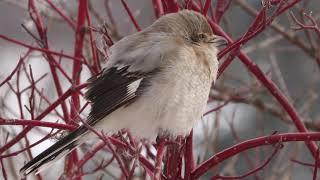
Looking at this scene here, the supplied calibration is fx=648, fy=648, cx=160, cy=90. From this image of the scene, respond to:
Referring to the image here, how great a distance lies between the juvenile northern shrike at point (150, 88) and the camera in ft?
9.90

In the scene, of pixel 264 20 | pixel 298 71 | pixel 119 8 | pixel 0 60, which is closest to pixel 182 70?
pixel 264 20

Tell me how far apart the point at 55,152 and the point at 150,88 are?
0.54m

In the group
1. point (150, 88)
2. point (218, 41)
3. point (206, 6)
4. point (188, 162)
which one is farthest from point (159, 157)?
point (218, 41)

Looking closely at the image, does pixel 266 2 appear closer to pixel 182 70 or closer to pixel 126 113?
pixel 182 70

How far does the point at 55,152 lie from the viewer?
9.20 feet

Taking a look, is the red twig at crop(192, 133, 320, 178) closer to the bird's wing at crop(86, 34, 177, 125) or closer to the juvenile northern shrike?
the juvenile northern shrike

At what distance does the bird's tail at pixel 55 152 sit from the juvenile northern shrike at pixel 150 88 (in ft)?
0.33

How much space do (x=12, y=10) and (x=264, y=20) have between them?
1155 cm

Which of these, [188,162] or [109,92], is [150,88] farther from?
[188,162]

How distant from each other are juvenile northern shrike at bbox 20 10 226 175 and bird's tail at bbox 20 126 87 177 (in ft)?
0.33

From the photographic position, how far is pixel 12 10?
534 inches

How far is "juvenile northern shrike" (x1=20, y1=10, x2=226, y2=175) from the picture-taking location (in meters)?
3.02

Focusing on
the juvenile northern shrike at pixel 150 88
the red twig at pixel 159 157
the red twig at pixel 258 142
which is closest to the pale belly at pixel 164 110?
the juvenile northern shrike at pixel 150 88

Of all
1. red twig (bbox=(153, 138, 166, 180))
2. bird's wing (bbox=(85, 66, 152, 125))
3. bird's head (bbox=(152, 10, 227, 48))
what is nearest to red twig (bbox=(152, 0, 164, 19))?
bird's head (bbox=(152, 10, 227, 48))
